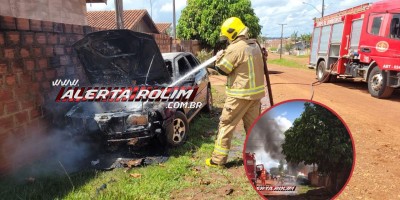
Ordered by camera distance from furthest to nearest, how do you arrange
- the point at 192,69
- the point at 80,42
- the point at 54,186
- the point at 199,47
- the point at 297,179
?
the point at 199,47 → the point at 192,69 → the point at 80,42 → the point at 54,186 → the point at 297,179

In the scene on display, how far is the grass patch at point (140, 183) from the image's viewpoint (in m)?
3.43

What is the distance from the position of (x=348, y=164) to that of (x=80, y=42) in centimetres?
423

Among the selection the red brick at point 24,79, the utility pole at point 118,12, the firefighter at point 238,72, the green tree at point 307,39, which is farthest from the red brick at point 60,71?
the green tree at point 307,39

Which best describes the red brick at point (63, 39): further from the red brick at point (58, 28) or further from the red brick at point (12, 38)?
the red brick at point (12, 38)

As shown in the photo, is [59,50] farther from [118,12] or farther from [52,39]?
[118,12]

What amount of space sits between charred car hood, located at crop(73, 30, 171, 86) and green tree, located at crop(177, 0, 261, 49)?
14.8 metres

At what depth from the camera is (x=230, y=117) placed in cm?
405

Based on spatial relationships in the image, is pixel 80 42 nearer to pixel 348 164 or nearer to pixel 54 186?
pixel 54 186

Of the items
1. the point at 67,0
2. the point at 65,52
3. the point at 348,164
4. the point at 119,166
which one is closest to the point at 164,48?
the point at 67,0

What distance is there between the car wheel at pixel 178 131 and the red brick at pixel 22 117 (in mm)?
2007

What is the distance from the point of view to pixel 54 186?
367 cm

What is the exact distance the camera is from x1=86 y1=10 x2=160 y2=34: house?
25031mm

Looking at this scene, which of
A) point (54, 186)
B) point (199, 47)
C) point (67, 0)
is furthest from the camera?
point (199, 47)

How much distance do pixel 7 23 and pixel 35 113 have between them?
133 centimetres
